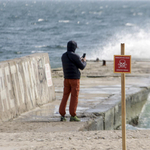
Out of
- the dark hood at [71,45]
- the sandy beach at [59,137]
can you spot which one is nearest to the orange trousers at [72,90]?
the sandy beach at [59,137]

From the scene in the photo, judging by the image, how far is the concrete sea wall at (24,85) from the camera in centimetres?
805

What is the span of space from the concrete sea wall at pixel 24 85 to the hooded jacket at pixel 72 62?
132cm

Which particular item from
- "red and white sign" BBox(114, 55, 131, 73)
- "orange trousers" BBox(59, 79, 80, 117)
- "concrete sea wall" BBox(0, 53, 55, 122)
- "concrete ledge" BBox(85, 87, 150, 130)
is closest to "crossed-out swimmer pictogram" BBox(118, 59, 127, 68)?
"red and white sign" BBox(114, 55, 131, 73)

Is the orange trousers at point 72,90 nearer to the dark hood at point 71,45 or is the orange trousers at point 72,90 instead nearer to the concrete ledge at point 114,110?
the concrete ledge at point 114,110

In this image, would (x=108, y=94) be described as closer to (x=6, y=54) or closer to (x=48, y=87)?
(x=48, y=87)

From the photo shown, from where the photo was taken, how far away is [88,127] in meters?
7.75

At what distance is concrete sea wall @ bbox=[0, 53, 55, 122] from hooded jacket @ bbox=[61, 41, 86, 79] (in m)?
1.32

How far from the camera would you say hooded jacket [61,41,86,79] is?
7648mm

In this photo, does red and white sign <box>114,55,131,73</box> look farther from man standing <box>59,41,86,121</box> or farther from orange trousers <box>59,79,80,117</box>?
orange trousers <box>59,79,80,117</box>

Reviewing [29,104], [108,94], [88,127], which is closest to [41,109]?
[29,104]

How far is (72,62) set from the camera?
304 inches

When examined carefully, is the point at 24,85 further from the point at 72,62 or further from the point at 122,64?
the point at 122,64

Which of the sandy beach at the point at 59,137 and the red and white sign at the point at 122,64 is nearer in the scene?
the red and white sign at the point at 122,64

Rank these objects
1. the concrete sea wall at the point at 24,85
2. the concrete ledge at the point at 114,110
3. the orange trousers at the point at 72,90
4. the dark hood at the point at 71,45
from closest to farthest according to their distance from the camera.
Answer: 1. the dark hood at the point at 71,45
2. the orange trousers at the point at 72,90
3. the concrete sea wall at the point at 24,85
4. the concrete ledge at the point at 114,110
